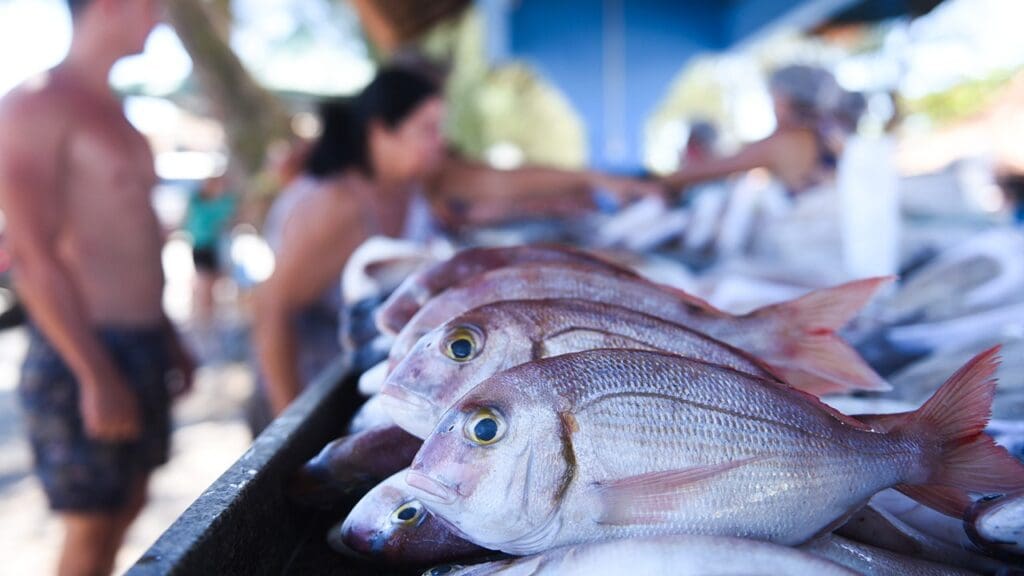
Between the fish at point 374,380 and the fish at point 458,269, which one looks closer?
the fish at point 374,380

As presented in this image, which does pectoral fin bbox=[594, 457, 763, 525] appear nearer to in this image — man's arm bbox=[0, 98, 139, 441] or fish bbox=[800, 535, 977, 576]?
fish bbox=[800, 535, 977, 576]

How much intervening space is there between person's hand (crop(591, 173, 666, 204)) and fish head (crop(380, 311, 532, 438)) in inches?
132

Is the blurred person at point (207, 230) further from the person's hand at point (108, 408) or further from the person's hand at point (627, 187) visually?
the person's hand at point (108, 408)

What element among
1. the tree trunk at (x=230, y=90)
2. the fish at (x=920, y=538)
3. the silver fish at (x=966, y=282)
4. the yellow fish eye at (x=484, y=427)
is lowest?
the fish at (x=920, y=538)

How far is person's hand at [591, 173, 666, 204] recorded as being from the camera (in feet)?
14.5

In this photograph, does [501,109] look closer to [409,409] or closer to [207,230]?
[207,230]

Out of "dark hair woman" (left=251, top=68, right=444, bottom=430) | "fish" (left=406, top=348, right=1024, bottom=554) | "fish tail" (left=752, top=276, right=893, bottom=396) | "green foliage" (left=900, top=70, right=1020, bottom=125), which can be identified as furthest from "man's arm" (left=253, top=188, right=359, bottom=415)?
"green foliage" (left=900, top=70, right=1020, bottom=125)

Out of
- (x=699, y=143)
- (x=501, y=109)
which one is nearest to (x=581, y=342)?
(x=699, y=143)

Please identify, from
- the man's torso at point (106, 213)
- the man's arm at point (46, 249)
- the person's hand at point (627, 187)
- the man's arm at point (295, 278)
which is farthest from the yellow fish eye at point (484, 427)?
the person's hand at point (627, 187)

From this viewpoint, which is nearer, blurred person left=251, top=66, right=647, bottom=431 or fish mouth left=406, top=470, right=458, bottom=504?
fish mouth left=406, top=470, right=458, bottom=504

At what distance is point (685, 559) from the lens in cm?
83

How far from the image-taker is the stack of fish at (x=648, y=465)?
0.88 meters

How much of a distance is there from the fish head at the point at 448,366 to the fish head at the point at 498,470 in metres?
0.17

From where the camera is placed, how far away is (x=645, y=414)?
943mm
